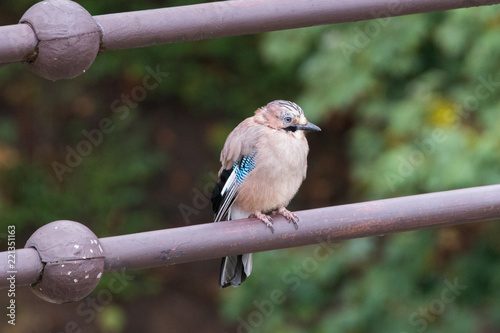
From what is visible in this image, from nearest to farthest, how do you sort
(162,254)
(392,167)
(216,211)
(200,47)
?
(162,254), (216,211), (392,167), (200,47)

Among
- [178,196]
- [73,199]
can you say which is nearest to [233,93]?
[178,196]

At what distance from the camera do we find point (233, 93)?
24.4 feet

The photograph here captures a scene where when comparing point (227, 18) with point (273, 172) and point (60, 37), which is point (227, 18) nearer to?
point (60, 37)

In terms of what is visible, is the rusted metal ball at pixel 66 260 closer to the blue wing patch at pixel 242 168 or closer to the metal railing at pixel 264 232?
the metal railing at pixel 264 232

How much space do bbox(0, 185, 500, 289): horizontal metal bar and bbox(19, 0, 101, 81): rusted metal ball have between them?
389mm

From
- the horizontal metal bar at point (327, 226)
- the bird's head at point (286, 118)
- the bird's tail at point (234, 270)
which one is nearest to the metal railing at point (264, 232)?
the horizontal metal bar at point (327, 226)

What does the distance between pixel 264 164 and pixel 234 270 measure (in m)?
0.43

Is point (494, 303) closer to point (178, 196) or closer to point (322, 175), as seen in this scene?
point (322, 175)

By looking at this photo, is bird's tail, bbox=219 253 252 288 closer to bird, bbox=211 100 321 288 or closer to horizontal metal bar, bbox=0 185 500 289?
bird, bbox=211 100 321 288

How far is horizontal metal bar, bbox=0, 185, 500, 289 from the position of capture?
1.92 meters

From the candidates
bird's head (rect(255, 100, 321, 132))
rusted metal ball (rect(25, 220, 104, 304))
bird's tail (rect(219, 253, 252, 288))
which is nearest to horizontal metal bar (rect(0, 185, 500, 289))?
rusted metal ball (rect(25, 220, 104, 304))

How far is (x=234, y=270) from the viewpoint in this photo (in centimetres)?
324

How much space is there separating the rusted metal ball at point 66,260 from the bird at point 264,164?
1.62 meters

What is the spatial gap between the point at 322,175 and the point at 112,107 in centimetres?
188
